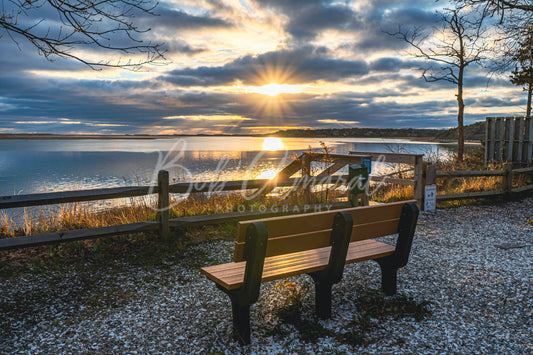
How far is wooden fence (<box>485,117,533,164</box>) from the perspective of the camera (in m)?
16.1

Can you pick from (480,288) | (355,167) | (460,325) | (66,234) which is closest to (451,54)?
(355,167)

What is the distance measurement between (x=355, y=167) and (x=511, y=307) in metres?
3.74

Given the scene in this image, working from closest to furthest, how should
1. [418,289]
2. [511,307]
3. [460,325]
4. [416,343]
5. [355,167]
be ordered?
[416,343]
[460,325]
[511,307]
[418,289]
[355,167]

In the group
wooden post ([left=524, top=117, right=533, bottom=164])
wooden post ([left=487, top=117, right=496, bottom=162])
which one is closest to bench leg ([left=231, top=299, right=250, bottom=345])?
wooden post ([left=524, top=117, right=533, bottom=164])

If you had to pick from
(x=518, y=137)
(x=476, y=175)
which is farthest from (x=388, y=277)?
(x=518, y=137)

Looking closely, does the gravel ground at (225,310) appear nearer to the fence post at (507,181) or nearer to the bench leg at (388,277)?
the bench leg at (388,277)

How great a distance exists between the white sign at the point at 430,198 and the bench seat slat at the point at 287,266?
553 cm

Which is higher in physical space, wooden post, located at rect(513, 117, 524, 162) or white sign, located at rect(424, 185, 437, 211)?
wooden post, located at rect(513, 117, 524, 162)

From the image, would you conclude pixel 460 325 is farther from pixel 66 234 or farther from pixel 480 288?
pixel 66 234

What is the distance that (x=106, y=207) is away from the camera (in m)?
11.5

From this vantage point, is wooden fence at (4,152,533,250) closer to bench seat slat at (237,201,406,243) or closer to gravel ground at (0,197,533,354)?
gravel ground at (0,197,533,354)

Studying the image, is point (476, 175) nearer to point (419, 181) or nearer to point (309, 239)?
point (419, 181)

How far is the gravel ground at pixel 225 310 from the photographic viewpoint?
10.4ft

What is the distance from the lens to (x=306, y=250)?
3.37m
